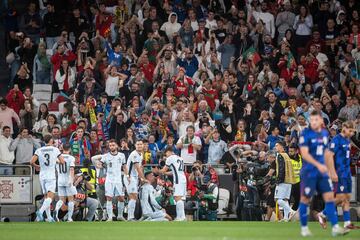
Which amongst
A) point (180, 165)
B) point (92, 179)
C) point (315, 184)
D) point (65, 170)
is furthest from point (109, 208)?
point (315, 184)

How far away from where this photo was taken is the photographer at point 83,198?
3178 cm

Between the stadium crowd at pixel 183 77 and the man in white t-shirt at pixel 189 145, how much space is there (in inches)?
1.6

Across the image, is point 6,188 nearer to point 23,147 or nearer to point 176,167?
point 23,147

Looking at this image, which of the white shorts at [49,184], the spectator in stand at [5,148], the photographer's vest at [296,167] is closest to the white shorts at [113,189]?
the white shorts at [49,184]

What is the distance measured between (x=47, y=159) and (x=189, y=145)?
14.8 feet

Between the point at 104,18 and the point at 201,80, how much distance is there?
172 inches

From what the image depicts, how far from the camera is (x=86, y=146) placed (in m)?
33.0

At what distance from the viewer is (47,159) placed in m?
30.7

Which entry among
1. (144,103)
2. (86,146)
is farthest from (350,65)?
(86,146)

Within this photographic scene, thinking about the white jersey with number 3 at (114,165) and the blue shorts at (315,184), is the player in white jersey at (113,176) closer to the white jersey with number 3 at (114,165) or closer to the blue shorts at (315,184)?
the white jersey with number 3 at (114,165)

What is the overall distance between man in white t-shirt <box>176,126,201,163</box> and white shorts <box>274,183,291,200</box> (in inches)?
118

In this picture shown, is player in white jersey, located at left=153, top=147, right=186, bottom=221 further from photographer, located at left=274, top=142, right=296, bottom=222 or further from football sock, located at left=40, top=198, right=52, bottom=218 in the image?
football sock, located at left=40, top=198, right=52, bottom=218

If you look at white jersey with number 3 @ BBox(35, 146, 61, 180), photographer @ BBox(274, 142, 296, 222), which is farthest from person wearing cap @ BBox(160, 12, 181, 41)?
white jersey with number 3 @ BBox(35, 146, 61, 180)

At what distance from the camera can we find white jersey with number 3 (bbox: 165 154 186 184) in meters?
31.1
